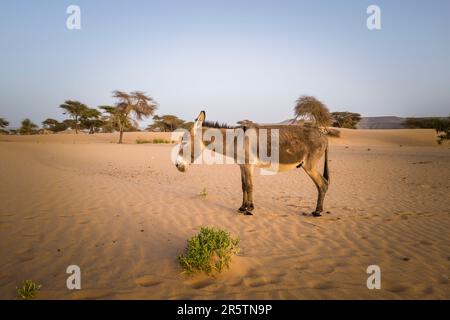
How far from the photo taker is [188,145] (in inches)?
271

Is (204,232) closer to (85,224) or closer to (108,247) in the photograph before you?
(108,247)

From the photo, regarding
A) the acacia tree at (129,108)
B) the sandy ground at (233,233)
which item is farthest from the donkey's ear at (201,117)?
the acacia tree at (129,108)

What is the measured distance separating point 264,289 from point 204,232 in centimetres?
119

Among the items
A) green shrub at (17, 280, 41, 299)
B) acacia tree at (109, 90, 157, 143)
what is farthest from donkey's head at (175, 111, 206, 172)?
acacia tree at (109, 90, 157, 143)

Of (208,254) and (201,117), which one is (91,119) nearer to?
(201,117)

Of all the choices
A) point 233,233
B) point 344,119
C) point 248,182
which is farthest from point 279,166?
point 344,119

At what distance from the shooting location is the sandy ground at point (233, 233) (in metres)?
3.42

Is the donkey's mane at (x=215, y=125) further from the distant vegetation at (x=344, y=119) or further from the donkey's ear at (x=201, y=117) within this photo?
the distant vegetation at (x=344, y=119)

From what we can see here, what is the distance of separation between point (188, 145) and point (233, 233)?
2.58 meters

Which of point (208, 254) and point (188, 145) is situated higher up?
point (188, 145)

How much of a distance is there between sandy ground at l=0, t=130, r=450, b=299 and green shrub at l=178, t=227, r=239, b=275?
0.16 m

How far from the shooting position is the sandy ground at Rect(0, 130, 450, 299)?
3418mm

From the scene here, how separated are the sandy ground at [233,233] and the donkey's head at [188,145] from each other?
1.36 metres

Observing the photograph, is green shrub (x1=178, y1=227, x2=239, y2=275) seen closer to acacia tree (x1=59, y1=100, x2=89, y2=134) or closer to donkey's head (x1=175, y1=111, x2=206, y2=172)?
donkey's head (x1=175, y1=111, x2=206, y2=172)
